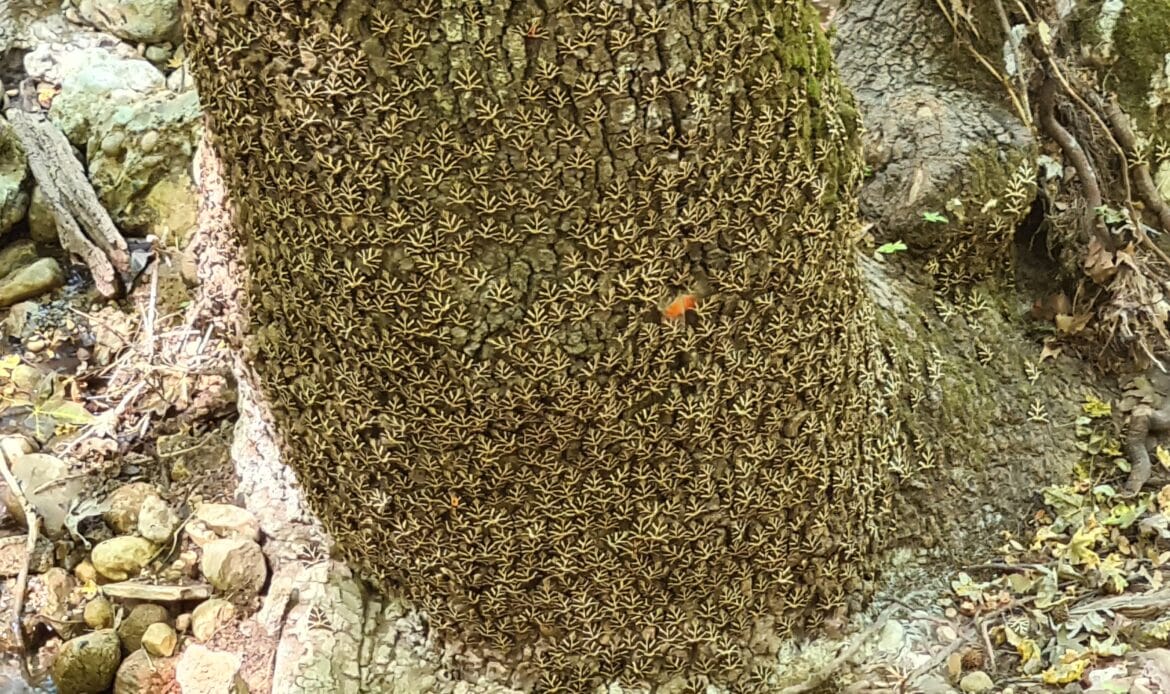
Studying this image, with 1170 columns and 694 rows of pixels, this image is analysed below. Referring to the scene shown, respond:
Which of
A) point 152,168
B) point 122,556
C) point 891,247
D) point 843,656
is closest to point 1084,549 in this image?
point 843,656

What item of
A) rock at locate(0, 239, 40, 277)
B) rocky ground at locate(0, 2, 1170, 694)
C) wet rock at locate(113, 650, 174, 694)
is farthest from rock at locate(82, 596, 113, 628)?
rock at locate(0, 239, 40, 277)

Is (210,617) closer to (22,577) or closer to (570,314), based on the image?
(22,577)

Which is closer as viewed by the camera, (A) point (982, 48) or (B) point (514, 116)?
(B) point (514, 116)

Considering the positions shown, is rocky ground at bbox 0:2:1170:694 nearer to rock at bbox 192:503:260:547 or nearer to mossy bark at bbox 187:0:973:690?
rock at bbox 192:503:260:547

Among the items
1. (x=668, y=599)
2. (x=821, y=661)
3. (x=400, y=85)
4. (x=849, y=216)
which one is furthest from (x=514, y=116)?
(x=821, y=661)

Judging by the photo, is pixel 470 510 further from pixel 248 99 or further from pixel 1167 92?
pixel 1167 92

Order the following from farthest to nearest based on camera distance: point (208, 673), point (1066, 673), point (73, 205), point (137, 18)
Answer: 1. point (137, 18)
2. point (73, 205)
3. point (208, 673)
4. point (1066, 673)

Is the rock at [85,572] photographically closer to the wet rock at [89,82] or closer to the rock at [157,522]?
the rock at [157,522]
